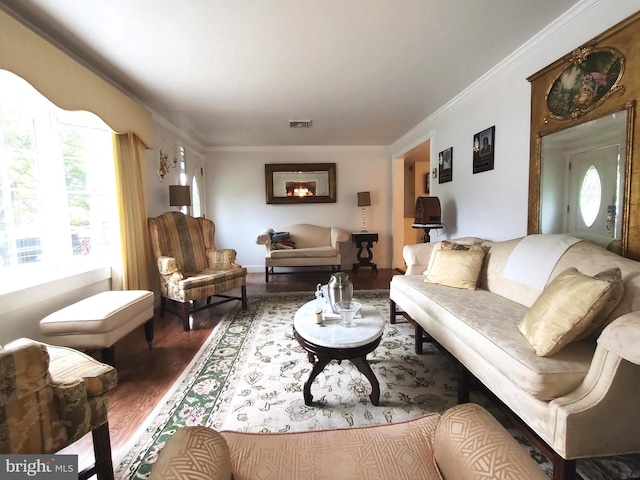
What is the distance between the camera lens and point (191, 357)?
2.25m

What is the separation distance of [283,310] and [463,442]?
2.70 m

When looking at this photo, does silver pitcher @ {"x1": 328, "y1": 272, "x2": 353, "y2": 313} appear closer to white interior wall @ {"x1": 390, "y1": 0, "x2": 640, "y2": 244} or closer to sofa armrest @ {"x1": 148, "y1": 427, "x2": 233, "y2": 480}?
sofa armrest @ {"x1": 148, "y1": 427, "x2": 233, "y2": 480}

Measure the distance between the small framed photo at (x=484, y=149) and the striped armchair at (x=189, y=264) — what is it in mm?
2805

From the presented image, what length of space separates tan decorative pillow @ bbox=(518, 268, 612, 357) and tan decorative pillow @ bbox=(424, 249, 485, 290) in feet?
2.93

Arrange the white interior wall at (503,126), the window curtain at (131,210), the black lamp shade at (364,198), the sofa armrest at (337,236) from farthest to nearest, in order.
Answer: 1. the black lamp shade at (364,198)
2. the sofa armrest at (337,236)
3. the window curtain at (131,210)
4. the white interior wall at (503,126)

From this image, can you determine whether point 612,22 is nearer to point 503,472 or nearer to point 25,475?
point 503,472

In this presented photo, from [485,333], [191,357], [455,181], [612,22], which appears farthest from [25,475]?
A: [455,181]

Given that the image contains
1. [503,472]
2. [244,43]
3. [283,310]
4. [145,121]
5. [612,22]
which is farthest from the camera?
[283,310]

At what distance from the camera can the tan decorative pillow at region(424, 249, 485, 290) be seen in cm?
224

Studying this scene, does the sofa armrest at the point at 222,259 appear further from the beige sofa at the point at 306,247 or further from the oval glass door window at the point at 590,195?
the oval glass door window at the point at 590,195

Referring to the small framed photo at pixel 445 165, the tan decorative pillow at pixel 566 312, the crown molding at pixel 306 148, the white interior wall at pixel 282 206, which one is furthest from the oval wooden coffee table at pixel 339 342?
the crown molding at pixel 306 148

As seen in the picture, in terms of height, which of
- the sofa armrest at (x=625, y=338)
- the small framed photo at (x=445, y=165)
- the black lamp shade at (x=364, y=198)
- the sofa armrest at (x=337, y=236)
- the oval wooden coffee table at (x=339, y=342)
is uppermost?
the small framed photo at (x=445, y=165)

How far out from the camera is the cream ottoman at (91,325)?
1774 mm

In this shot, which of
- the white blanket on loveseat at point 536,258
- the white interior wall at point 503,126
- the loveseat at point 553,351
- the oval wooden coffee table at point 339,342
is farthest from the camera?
the white interior wall at point 503,126
